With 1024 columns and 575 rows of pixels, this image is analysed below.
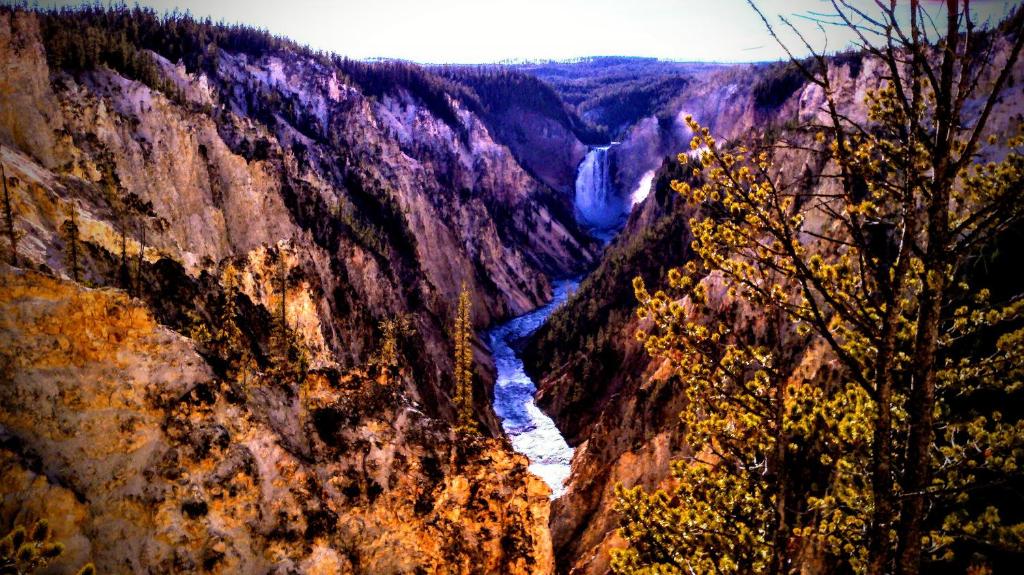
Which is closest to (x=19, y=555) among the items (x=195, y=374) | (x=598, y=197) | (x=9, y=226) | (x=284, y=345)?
(x=195, y=374)

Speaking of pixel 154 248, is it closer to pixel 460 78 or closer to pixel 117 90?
pixel 117 90

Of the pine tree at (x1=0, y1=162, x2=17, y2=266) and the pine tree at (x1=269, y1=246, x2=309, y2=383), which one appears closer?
the pine tree at (x1=0, y1=162, x2=17, y2=266)

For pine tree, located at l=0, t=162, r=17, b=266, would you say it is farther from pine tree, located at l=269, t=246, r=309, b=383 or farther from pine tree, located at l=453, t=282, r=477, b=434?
pine tree, located at l=453, t=282, r=477, b=434

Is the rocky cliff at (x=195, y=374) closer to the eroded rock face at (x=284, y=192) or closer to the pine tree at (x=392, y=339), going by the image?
the eroded rock face at (x=284, y=192)

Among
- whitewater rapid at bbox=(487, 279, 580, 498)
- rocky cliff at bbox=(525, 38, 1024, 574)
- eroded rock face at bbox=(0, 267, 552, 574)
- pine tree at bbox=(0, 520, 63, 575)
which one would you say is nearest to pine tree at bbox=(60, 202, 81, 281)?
eroded rock face at bbox=(0, 267, 552, 574)

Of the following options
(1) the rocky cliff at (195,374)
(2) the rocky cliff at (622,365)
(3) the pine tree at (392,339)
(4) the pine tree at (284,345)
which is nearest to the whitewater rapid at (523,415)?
(2) the rocky cliff at (622,365)

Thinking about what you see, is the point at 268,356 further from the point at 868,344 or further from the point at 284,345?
the point at 868,344

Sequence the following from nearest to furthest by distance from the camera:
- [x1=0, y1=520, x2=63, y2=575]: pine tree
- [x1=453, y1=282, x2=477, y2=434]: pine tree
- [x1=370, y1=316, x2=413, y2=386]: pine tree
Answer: [x1=0, y1=520, x2=63, y2=575]: pine tree
[x1=370, y1=316, x2=413, y2=386]: pine tree
[x1=453, y1=282, x2=477, y2=434]: pine tree
